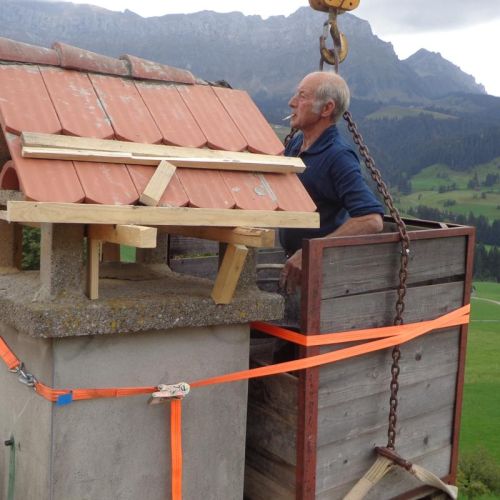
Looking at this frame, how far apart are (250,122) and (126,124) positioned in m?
0.82

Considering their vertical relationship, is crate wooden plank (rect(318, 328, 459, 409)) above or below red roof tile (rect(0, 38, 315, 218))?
below

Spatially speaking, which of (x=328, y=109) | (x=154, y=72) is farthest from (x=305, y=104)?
(x=154, y=72)

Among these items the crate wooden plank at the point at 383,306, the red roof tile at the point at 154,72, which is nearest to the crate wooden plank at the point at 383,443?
the crate wooden plank at the point at 383,306

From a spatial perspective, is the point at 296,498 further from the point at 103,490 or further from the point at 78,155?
the point at 78,155

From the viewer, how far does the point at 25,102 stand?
338cm

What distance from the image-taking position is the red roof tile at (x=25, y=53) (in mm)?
3539

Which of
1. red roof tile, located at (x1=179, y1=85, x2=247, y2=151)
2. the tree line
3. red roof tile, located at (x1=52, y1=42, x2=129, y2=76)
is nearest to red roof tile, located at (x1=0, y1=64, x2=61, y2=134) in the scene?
red roof tile, located at (x1=52, y1=42, x2=129, y2=76)

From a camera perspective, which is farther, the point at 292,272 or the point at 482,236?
the point at 482,236

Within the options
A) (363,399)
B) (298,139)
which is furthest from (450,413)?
(298,139)

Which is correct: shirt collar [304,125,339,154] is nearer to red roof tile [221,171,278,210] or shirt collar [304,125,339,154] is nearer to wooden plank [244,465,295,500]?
red roof tile [221,171,278,210]

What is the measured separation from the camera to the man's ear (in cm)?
480

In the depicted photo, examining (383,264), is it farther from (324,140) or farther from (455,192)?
(455,192)

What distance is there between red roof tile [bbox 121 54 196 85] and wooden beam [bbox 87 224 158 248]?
1.06 m

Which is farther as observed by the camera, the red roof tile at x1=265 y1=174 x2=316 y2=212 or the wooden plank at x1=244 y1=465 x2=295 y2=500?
the wooden plank at x1=244 y1=465 x2=295 y2=500
